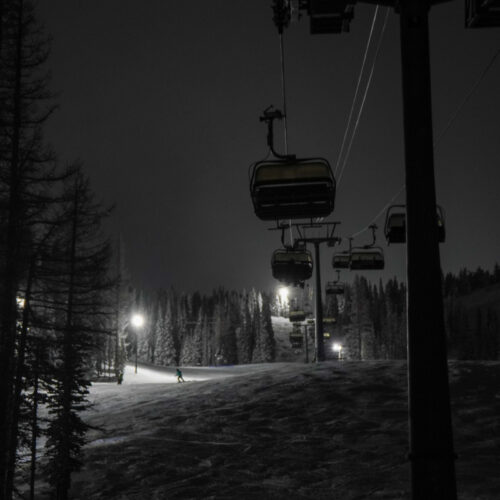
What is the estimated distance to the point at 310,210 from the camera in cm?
736

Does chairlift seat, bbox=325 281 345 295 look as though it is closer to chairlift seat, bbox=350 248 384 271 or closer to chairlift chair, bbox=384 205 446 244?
chairlift seat, bbox=350 248 384 271

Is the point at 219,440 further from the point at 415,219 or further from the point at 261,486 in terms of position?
the point at 415,219

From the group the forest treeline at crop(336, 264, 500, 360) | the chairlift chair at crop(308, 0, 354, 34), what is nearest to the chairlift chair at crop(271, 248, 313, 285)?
the chairlift chair at crop(308, 0, 354, 34)

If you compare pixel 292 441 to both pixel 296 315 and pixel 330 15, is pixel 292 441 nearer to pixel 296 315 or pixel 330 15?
pixel 330 15

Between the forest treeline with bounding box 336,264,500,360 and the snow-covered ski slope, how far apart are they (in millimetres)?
79476

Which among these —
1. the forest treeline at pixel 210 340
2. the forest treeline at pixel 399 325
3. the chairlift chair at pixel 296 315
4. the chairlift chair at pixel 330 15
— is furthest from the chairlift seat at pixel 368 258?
the forest treeline at pixel 210 340

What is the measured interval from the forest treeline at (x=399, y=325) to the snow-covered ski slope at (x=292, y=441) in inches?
3129

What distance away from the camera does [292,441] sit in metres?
14.3

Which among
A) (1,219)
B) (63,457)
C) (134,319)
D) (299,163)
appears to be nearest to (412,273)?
(299,163)

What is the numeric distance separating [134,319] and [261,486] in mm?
35164

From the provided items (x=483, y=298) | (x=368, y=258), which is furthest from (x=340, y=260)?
(x=483, y=298)

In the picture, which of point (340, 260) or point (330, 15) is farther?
point (340, 260)

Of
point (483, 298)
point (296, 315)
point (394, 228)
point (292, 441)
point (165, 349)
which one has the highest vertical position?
point (483, 298)

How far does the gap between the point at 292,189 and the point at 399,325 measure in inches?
5660
